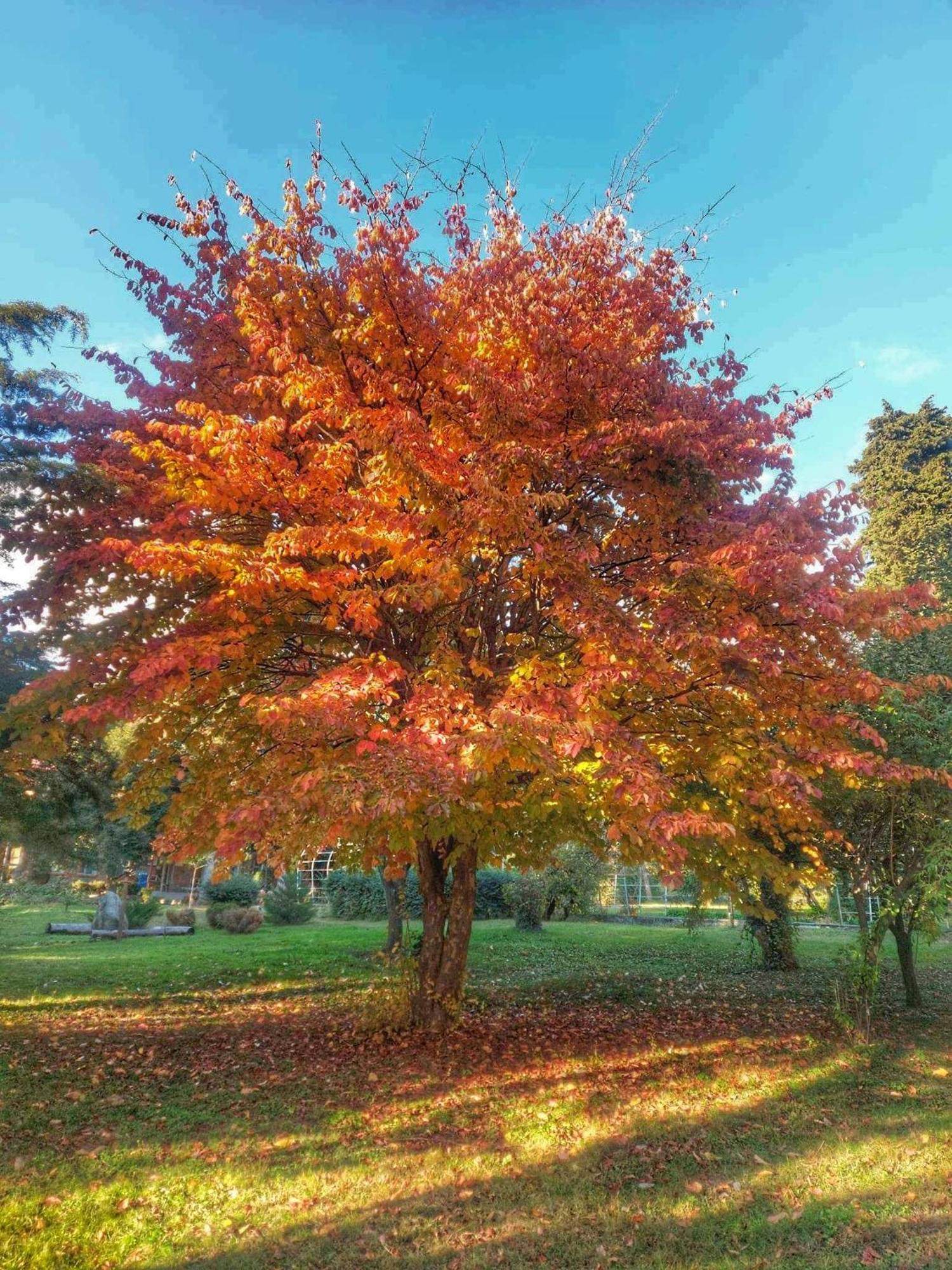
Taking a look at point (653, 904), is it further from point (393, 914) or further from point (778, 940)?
point (393, 914)

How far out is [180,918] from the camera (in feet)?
67.5

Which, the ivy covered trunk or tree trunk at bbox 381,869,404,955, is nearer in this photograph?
tree trunk at bbox 381,869,404,955

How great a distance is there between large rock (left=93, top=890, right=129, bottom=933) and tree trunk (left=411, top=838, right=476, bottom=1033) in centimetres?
1324

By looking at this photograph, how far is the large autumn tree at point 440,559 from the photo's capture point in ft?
18.4

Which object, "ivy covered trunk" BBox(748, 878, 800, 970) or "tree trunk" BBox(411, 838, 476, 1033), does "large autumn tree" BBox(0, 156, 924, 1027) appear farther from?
"ivy covered trunk" BBox(748, 878, 800, 970)

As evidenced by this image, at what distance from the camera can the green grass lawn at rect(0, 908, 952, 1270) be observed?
3.83 m

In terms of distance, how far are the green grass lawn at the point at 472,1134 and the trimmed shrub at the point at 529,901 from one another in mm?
9161

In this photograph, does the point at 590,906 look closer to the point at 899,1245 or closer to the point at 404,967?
the point at 404,967

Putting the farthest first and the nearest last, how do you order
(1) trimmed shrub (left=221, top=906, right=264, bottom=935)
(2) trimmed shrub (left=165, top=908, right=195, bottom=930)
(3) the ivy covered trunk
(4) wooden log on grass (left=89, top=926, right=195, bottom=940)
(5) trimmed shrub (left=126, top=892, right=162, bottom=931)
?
(2) trimmed shrub (left=165, top=908, right=195, bottom=930)
(1) trimmed shrub (left=221, top=906, right=264, bottom=935)
(5) trimmed shrub (left=126, top=892, right=162, bottom=931)
(4) wooden log on grass (left=89, top=926, right=195, bottom=940)
(3) the ivy covered trunk

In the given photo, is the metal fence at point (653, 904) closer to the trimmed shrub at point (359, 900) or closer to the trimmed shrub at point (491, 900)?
the trimmed shrub at point (491, 900)

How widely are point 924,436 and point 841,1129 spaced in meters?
19.1

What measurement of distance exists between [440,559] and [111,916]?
57.7 ft

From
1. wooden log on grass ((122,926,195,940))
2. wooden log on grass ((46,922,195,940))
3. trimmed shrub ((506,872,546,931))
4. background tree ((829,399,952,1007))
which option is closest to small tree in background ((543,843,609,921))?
trimmed shrub ((506,872,546,931))

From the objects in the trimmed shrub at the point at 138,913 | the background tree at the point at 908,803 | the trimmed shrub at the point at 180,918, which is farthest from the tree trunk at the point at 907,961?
the trimmed shrub at the point at 180,918
